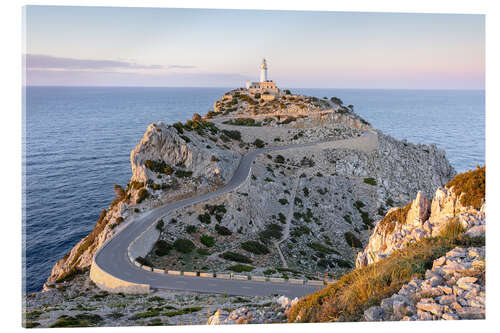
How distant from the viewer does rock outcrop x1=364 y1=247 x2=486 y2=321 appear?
8.30m

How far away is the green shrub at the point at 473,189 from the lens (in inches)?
506

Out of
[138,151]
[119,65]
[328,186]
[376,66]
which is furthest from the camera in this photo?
[328,186]

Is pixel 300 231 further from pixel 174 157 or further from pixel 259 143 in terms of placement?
pixel 259 143

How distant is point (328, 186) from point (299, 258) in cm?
1790

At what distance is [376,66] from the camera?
63.7 feet

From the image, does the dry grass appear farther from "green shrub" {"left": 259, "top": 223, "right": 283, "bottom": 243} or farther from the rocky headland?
"green shrub" {"left": 259, "top": 223, "right": 283, "bottom": 243}

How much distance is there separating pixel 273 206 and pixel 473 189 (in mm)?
26392

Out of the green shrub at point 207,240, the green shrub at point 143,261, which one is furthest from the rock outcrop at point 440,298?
the green shrub at point 207,240

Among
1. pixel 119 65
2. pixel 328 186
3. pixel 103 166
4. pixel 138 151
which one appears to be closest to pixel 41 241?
pixel 138 151

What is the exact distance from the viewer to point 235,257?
990 inches

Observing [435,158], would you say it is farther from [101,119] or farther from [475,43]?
[101,119]

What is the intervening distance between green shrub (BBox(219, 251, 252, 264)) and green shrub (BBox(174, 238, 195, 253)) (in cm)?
291

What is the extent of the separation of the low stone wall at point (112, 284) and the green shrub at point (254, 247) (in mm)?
10724

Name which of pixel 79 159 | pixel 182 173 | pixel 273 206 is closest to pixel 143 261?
pixel 182 173
